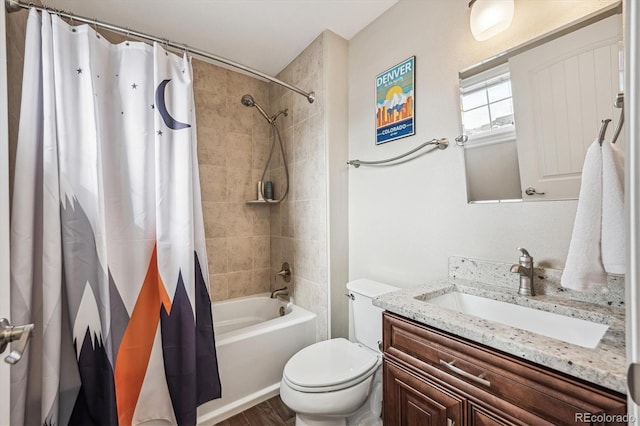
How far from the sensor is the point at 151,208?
1.35m

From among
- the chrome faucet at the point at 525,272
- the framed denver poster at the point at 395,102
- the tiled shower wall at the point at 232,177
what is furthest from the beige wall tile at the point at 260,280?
the chrome faucet at the point at 525,272

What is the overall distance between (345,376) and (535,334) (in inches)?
33.5

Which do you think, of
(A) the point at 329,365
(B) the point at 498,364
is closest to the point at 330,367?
(A) the point at 329,365

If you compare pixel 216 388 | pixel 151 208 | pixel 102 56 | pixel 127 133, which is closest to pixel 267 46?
pixel 102 56

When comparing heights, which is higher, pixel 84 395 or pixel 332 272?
pixel 332 272

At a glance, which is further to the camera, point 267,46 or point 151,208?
point 267,46

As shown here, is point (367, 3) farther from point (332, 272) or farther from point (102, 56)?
point (332, 272)

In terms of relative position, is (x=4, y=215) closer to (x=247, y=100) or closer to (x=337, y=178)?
(x=337, y=178)

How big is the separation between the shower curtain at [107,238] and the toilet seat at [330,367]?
1.64ft

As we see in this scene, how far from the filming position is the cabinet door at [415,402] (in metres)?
0.81

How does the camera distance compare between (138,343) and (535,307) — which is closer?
(535,307)

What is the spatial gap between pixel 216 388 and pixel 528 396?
1.45 meters

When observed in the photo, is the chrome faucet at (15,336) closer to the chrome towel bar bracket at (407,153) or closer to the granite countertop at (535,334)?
the granite countertop at (535,334)

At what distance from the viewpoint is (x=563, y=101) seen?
98cm
